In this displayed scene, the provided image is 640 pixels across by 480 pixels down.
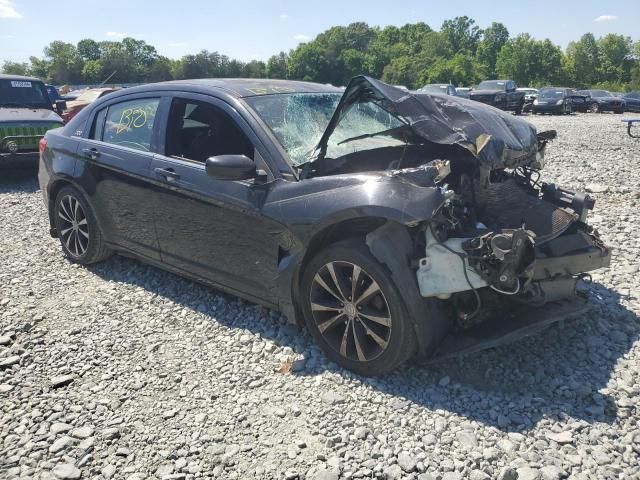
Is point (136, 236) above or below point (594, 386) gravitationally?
above

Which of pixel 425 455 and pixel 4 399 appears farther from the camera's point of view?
pixel 4 399

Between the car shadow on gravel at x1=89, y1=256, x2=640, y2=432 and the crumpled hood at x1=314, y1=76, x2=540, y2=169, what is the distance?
120 cm

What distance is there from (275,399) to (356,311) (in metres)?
0.68

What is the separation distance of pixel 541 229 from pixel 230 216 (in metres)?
2.00

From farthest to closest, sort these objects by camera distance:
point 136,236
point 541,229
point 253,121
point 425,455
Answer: point 136,236 → point 253,121 → point 541,229 → point 425,455

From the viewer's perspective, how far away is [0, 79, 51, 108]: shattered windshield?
407 inches

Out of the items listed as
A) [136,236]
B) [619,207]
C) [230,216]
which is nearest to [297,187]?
[230,216]

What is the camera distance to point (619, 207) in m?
6.65

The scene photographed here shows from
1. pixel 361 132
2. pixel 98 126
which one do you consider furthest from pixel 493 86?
pixel 361 132

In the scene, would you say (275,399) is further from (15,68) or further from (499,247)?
(15,68)

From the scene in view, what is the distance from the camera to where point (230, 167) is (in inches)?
132

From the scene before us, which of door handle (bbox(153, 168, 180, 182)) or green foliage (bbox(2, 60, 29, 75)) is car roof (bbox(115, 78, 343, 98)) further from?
green foliage (bbox(2, 60, 29, 75))

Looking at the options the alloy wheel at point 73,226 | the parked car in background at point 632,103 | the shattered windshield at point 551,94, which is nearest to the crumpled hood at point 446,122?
the alloy wheel at point 73,226

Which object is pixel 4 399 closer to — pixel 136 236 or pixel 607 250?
pixel 136 236
